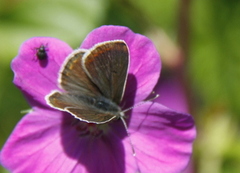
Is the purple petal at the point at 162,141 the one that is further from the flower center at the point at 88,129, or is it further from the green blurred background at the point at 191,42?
the green blurred background at the point at 191,42

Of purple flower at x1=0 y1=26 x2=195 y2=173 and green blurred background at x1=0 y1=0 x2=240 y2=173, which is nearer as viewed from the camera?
purple flower at x1=0 y1=26 x2=195 y2=173

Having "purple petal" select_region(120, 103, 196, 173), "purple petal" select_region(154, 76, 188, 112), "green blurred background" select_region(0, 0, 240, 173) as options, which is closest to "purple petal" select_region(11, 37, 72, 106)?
"purple petal" select_region(120, 103, 196, 173)

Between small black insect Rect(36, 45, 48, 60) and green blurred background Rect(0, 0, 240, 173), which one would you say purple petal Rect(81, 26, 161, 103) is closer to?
small black insect Rect(36, 45, 48, 60)

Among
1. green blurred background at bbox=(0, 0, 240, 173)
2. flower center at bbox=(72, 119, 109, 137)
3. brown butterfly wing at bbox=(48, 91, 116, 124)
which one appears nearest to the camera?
brown butterfly wing at bbox=(48, 91, 116, 124)

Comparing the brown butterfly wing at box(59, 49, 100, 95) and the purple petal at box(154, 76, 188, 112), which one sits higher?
the brown butterfly wing at box(59, 49, 100, 95)

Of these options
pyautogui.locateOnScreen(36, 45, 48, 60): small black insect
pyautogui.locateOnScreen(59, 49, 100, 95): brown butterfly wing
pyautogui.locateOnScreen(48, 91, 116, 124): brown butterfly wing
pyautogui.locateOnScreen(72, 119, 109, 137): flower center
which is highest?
pyautogui.locateOnScreen(36, 45, 48, 60): small black insect

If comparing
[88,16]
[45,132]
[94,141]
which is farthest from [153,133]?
[88,16]

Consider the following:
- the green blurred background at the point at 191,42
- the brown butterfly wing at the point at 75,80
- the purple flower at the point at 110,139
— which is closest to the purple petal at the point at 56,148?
the purple flower at the point at 110,139

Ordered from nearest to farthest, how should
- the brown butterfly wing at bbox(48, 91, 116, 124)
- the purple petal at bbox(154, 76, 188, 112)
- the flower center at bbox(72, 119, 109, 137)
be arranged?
the brown butterfly wing at bbox(48, 91, 116, 124) → the flower center at bbox(72, 119, 109, 137) → the purple petal at bbox(154, 76, 188, 112)

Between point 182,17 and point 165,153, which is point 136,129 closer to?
point 165,153
